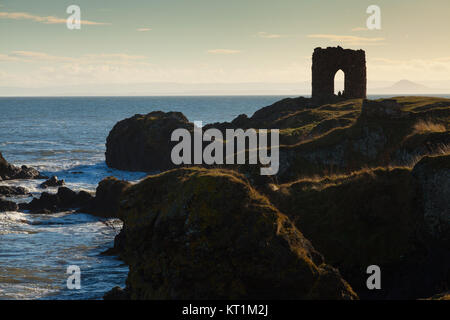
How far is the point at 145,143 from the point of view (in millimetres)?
73938

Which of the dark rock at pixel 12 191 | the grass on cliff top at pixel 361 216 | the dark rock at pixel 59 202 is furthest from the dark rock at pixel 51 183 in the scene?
the grass on cliff top at pixel 361 216

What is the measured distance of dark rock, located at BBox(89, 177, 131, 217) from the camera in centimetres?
4250

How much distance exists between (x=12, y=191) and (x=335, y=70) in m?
40.7

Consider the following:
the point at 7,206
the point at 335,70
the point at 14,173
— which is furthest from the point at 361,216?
the point at 14,173

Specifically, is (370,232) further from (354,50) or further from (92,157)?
(92,157)

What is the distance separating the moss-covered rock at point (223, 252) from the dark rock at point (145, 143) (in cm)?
5664

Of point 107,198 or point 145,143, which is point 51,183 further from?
point 145,143

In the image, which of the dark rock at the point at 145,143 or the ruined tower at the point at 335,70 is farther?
the dark rock at the point at 145,143

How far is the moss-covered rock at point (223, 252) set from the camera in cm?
1133

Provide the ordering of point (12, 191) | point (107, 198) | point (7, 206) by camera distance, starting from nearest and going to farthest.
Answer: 1. point (107, 198)
2. point (7, 206)
3. point (12, 191)

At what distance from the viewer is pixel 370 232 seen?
55.5 feet

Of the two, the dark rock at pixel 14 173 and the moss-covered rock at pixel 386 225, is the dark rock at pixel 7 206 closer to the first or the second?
the dark rock at pixel 14 173
